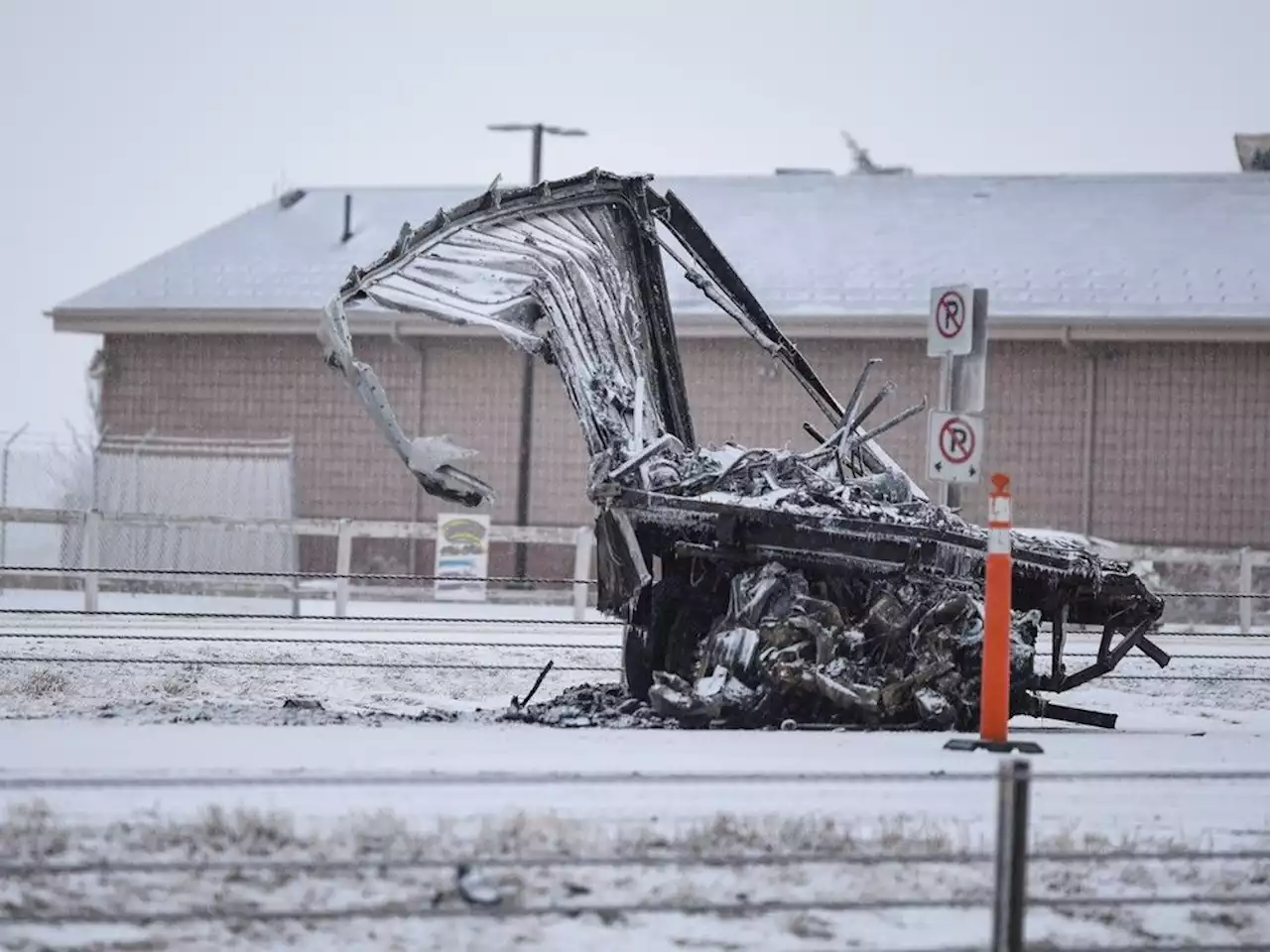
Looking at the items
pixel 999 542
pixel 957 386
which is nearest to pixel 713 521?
pixel 999 542

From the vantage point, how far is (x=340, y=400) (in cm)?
3488

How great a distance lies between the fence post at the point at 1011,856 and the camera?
5938mm

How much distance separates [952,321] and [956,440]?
1.51 metres

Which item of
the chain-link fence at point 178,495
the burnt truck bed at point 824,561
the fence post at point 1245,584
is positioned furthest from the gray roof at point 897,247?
the burnt truck bed at point 824,561

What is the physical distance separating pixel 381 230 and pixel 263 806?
3055 cm

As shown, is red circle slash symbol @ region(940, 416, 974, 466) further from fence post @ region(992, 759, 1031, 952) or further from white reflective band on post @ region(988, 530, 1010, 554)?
fence post @ region(992, 759, 1031, 952)

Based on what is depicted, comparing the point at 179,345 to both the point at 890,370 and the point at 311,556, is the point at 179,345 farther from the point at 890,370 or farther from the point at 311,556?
the point at 890,370

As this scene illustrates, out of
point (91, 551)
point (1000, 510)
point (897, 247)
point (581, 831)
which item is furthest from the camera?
point (897, 247)

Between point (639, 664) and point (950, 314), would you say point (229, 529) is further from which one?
point (950, 314)

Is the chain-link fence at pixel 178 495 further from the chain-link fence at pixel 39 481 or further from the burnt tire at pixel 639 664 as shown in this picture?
the burnt tire at pixel 639 664

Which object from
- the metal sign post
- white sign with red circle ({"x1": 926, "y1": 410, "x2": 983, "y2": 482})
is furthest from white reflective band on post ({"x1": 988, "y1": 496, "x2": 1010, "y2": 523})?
white sign with red circle ({"x1": 926, "y1": 410, "x2": 983, "y2": 482})

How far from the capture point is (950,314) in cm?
1405

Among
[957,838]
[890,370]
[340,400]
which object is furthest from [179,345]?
[957,838]

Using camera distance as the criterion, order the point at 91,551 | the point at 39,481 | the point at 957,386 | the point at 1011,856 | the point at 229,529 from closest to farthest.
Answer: the point at 1011,856 < the point at 957,386 < the point at 91,551 < the point at 229,529 < the point at 39,481
